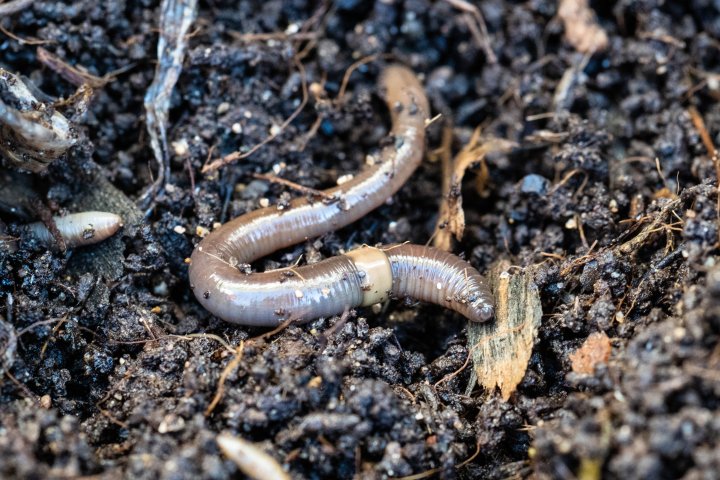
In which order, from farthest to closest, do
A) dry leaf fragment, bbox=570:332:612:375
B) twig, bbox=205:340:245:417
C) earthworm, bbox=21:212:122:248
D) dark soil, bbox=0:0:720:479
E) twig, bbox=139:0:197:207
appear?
twig, bbox=139:0:197:207 < earthworm, bbox=21:212:122:248 < dry leaf fragment, bbox=570:332:612:375 < twig, bbox=205:340:245:417 < dark soil, bbox=0:0:720:479

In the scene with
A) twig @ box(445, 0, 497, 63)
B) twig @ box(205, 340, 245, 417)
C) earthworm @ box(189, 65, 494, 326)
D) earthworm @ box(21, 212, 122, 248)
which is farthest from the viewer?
twig @ box(445, 0, 497, 63)

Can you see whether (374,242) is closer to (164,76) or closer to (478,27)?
(164,76)

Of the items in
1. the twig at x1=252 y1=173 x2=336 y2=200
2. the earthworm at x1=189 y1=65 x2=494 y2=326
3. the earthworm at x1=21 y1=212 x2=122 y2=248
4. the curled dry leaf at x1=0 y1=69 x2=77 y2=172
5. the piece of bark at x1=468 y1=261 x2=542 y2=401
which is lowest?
the piece of bark at x1=468 y1=261 x2=542 y2=401

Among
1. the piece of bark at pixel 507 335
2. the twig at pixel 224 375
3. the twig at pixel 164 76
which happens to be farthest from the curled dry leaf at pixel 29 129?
the piece of bark at pixel 507 335

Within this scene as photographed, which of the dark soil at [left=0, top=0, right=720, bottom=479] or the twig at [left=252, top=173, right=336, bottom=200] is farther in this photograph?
the twig at [left=252, top=173, right=336, bottom=200]

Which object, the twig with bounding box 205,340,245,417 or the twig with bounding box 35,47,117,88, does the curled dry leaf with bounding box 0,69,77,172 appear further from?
the twig with bounding box 205,340,245,417

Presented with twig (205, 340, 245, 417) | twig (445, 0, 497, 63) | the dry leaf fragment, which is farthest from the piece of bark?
twig (445, 0, 497, 63)

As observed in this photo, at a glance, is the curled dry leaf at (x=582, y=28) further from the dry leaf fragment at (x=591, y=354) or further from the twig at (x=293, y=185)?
the dry leaf fragment at (x=591, y=354)
